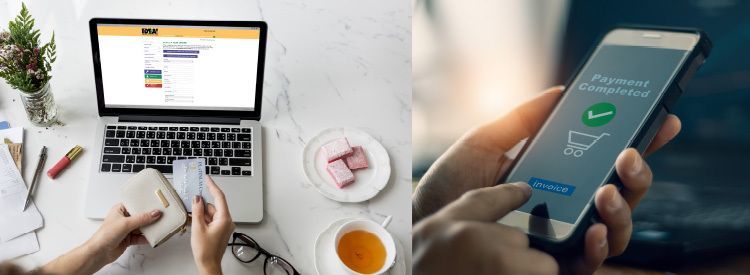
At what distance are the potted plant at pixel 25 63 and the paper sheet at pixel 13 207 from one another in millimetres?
96

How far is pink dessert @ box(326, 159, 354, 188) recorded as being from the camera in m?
0.80

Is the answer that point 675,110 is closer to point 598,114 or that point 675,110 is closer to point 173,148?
point 598,114

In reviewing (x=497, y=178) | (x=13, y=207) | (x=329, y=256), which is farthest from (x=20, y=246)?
(x=497, y=178)

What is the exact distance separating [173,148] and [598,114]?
651 millimetres

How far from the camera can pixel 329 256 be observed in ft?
2.42

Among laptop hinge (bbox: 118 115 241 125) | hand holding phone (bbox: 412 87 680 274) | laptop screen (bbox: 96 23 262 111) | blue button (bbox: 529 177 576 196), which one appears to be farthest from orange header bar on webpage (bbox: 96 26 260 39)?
blue button (bbox: 529 177 576 196)

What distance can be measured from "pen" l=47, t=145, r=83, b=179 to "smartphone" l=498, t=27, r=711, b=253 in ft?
2.15

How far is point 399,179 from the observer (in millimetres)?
834

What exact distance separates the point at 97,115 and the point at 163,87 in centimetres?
14

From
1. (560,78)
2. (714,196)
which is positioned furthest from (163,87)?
(714,196)

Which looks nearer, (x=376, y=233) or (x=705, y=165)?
(x=376, y=233)

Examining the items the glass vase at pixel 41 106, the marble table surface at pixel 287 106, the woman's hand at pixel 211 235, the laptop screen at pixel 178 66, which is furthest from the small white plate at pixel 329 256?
the glass vase at pixel 41 106

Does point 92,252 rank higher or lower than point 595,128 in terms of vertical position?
lower

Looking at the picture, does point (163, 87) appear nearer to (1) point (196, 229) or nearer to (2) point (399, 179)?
(1) point (196, 229)
